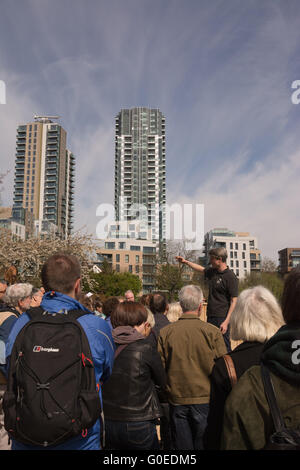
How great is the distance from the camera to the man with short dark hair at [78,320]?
2.19 meters

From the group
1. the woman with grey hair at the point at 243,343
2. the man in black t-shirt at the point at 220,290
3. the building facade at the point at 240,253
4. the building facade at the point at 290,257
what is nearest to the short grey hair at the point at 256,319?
the woman with grey hair at the point at 243,343

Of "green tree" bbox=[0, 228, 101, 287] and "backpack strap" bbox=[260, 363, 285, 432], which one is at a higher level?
"green tree" bbox=[0, 228, 101, 287]

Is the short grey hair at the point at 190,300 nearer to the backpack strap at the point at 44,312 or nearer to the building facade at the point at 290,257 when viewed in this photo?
the backpack strap at the point at 44,312

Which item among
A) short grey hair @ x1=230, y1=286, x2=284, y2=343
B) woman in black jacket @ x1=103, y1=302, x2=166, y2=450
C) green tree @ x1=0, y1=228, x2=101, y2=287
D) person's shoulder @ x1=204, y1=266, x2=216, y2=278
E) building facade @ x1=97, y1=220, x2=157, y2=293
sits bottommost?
woman in black jacket @ x1=103, y1=302, x2=166, y2=450

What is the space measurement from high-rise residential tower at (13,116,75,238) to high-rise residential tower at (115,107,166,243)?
77.1 ft

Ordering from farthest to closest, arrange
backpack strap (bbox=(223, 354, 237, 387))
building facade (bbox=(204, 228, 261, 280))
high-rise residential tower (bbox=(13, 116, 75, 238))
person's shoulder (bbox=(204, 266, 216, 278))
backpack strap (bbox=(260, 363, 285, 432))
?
1. high-rise residential tower (bbox=(13, 116, 75, 238))
2. building facade (bbox=(204, 228, 261, 280))
3. person's shoulder (bbox=(204, 266, 216, 278))
4. backpack strap (bbox=(223, 354, 237, 387))
5. backpack strap (bbox=(260, 363, 285, 432))

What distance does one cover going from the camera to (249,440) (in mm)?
1539

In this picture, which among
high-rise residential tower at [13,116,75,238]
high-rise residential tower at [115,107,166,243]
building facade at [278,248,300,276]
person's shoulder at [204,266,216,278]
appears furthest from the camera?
high-rise residential tower at [115,107,166,243]

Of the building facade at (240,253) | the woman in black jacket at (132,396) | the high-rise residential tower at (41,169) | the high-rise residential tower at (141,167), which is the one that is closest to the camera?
the woman in black jacket at (132,396)

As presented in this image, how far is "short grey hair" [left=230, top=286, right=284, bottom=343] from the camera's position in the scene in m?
2.28

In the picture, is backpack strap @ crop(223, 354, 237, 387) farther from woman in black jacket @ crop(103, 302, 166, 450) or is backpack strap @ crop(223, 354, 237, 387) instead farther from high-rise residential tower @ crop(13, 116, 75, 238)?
high-rise residential tower @ crop(13, 116, 75, 238)

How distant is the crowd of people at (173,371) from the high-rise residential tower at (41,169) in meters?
135

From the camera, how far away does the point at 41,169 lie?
136 m

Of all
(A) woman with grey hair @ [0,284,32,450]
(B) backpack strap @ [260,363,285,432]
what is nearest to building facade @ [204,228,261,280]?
(A) woman with grey hair @ [0,284,32,450]
